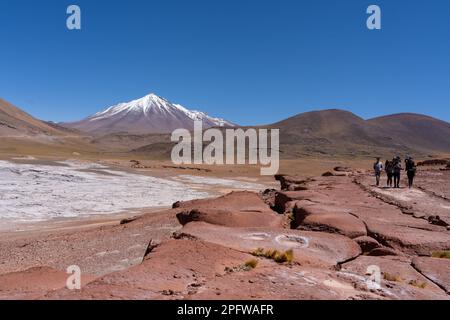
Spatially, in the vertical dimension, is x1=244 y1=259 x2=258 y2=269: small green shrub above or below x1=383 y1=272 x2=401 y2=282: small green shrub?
above

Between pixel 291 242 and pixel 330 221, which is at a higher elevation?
pixel 330 221

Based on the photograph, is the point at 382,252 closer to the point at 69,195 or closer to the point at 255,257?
the point at 255,257

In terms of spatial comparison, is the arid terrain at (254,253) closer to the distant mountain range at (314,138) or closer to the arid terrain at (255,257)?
the arid terrain at (255,257)

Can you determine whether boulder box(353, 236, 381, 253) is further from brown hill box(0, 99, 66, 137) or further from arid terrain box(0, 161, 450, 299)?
brown hill box(0, 99, 66, 137)

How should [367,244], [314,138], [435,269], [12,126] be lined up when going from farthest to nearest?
[314,138]
[12,126]
[367,244]
[435,269]

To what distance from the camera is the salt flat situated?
2239cm

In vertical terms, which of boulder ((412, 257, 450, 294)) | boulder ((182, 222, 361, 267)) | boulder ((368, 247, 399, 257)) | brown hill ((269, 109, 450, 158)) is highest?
brown hill ((269, 109, 450, 158))

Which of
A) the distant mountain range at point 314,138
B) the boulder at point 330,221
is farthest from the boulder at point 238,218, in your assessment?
the distant mountain range at point 314,138

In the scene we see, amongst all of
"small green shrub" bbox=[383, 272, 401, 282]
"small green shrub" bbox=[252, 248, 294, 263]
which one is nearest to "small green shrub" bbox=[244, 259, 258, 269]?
"small green shrub" bbox=[252, 248, 294, 263]

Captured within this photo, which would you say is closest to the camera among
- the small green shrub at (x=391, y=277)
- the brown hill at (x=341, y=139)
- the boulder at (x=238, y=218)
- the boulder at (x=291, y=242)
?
the small green shrub at (x=391, y=277)

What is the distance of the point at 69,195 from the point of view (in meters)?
27.1

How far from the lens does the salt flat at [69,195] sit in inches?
882

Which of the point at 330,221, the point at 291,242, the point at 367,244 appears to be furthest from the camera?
the point at 330,221

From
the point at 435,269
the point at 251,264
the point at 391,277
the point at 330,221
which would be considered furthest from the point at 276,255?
the point at 330,221
